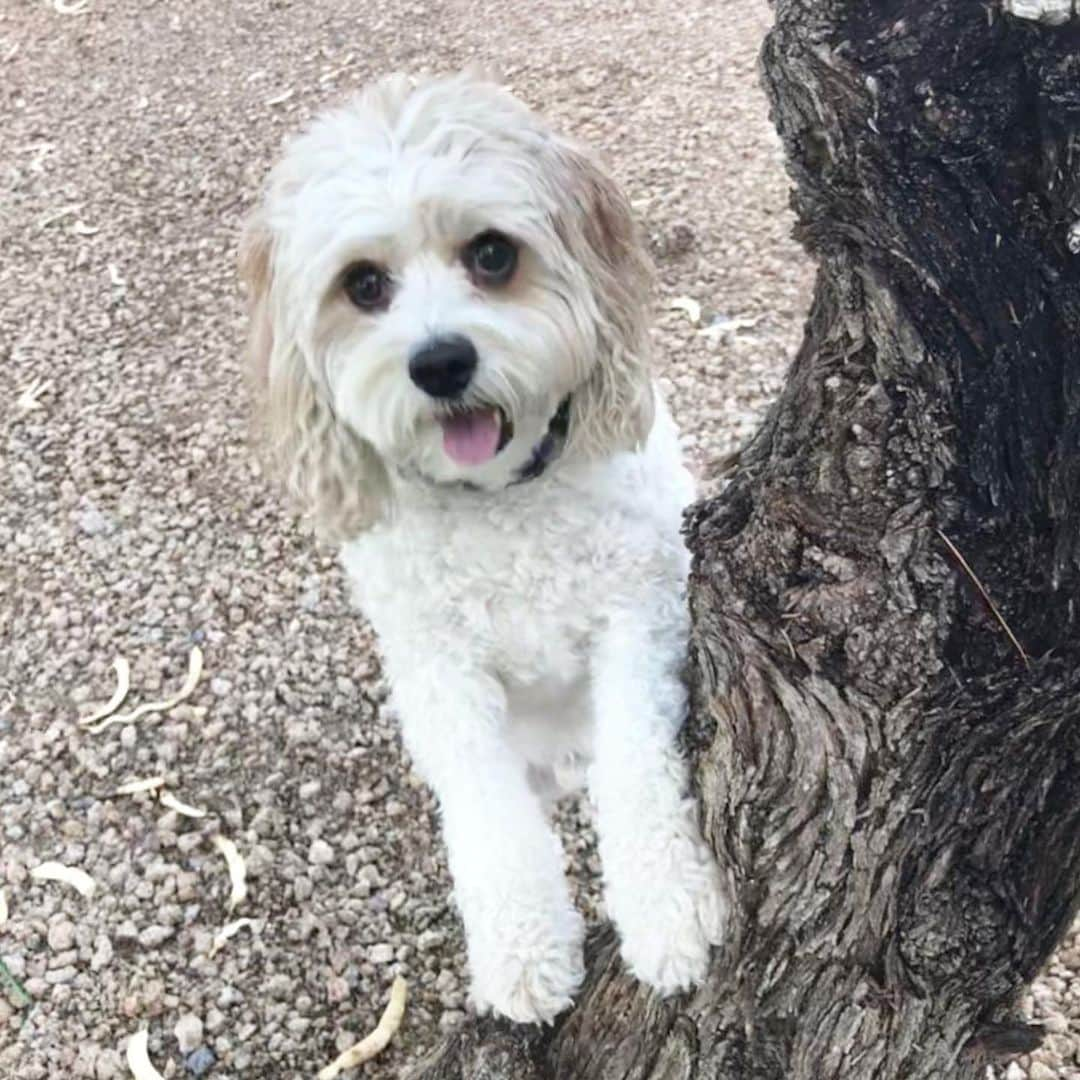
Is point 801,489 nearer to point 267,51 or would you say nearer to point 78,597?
point 78,597

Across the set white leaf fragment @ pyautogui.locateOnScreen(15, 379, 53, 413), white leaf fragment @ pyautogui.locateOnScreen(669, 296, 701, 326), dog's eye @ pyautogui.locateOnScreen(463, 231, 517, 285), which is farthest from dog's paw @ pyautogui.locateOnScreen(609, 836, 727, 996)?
white leaf fragment @ pyautogui.locateOnScreen(15, 379, 53, 413)

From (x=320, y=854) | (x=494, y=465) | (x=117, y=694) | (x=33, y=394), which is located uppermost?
(x=494, y=465)

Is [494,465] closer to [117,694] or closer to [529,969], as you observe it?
[529,969]

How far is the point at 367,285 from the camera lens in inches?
102

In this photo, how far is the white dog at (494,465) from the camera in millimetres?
2480

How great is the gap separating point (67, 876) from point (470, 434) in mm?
1887

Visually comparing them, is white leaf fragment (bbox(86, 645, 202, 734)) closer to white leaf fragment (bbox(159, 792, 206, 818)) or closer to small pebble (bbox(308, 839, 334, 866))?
white leaf fragment (bbox(159, 792, 206, 818))

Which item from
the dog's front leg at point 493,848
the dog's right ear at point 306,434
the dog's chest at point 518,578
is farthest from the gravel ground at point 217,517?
the dog's right ear at point 306,434

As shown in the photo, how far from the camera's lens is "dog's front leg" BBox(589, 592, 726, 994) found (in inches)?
89.4

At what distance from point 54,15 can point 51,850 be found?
7026 mm

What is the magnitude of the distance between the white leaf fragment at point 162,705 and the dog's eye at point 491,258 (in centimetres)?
204

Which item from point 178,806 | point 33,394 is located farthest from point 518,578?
point 33,394

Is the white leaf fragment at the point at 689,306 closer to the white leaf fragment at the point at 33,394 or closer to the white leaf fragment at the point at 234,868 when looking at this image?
the white leaf fragment at the point at 33,394

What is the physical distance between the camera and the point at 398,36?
26.2ft
